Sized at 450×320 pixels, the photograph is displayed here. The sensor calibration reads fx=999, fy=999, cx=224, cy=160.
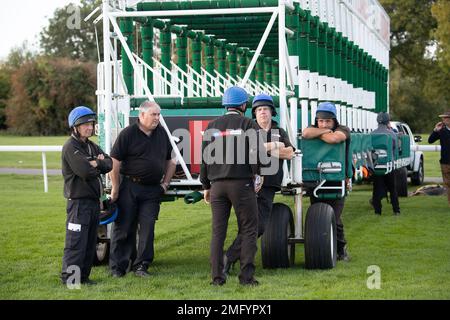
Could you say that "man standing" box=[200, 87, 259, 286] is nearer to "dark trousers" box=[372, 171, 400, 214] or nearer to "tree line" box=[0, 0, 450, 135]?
"dark trousers" box=[372, 171, 400, 214]

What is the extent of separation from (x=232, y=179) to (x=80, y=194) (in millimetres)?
1556

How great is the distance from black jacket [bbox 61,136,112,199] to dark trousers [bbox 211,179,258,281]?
46.2 inches

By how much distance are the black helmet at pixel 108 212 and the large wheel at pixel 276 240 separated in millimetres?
1598

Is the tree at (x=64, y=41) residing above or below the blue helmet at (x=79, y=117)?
above

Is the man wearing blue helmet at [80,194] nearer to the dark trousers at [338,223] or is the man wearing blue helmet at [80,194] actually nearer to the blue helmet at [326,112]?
the blue helmet at [326,112]

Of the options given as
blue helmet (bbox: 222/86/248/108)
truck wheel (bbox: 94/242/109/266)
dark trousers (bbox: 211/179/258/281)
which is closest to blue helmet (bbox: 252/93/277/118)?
blue helmet (bbox: 222/86/248/108)

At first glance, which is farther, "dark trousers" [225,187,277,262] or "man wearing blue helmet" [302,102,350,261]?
"man wearing blue helmet" [302,102,350,261]

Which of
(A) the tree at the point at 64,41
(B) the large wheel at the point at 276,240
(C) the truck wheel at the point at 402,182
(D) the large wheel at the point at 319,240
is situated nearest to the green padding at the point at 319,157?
(D) the large wheel at the point at 319,240

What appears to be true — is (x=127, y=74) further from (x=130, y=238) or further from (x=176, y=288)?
(x=176, y=288)

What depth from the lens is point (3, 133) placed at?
81.9 meters

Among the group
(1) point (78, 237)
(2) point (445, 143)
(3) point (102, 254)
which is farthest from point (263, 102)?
(2) point (445, 143)

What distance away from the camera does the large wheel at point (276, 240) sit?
35.0ft

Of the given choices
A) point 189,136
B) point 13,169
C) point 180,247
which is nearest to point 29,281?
point 189,136

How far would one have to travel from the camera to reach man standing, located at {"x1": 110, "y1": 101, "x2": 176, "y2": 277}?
34.0 feet
